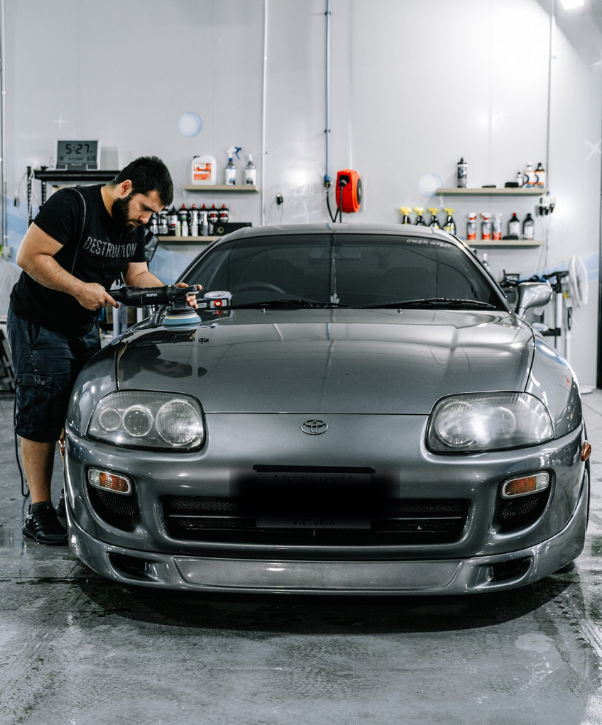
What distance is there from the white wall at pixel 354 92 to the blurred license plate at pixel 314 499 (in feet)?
18.7

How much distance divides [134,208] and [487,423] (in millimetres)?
1467

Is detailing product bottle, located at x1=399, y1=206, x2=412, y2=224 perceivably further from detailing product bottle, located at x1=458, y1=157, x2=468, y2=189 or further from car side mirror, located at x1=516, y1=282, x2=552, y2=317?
car side mirror, located at x1=516, y1=282, x2=552, y2=317

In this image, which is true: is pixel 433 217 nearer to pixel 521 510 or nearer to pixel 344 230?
pixel 344 230

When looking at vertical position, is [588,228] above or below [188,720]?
above

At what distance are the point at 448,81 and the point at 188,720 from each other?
6.79 meters

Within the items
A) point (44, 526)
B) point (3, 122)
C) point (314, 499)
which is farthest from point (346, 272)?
point (3, 122)

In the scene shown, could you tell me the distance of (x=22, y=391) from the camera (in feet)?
8.34

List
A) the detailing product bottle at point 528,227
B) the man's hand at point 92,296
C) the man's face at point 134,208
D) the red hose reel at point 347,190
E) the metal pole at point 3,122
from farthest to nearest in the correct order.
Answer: the metal pole at point 3,122 → the detailing product bottle at point 528,227 → the red hose reel at point 347,190 → the man's face at point 134,208 → the man's hand at point 92,296

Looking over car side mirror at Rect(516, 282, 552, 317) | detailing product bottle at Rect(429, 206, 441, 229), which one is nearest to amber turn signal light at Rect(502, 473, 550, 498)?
car side mirror at Rect(516, 282, 552, 317)

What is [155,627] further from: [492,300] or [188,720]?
[492,300]

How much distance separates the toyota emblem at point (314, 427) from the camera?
1649 mm

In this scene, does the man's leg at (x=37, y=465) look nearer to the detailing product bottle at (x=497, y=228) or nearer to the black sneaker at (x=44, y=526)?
the black sneaker at (x=44, y=526)

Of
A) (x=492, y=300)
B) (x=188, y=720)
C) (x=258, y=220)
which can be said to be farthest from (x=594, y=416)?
(x=188, y=720)

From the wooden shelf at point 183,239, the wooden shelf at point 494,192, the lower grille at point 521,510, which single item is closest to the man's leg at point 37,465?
the lower grille at point 521,510
